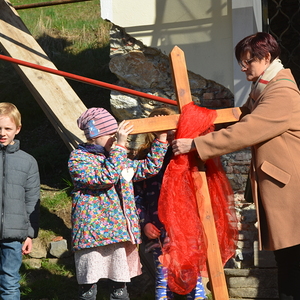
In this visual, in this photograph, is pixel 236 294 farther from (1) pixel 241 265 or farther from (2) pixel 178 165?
(2) pixel 178 165

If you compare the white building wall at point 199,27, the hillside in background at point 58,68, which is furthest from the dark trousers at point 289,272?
the hillside in background at point 58,68

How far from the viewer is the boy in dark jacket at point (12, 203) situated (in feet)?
10.0

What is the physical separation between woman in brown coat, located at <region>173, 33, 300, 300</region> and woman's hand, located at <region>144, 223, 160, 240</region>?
0.69 m

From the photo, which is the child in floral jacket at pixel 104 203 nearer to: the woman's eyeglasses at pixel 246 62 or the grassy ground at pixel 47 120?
the woman's eyeglasses at pixel 246 62

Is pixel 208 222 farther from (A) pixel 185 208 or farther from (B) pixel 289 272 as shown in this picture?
(B) pixel 289 272

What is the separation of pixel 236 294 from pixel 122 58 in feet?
7.45

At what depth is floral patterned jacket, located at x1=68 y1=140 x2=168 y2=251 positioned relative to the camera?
283 cm

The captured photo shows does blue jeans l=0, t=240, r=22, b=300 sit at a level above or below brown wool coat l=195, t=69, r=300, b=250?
below

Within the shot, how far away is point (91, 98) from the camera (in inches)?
275

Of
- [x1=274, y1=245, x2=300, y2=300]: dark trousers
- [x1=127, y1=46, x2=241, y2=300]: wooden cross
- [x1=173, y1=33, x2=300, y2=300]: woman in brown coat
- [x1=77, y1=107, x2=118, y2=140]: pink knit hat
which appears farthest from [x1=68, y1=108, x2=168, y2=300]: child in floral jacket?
[x1=274, y1=245, x2=300, y2=300]: dark trousers

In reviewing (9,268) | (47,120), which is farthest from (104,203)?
(47,120)

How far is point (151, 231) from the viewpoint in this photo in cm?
313

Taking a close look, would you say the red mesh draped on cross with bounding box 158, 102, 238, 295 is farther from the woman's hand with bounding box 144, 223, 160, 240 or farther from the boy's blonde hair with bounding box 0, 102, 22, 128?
the boy's blonde hair with bounding box 0, 102, 22, 128

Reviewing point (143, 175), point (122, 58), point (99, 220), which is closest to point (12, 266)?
point (99, 220)
